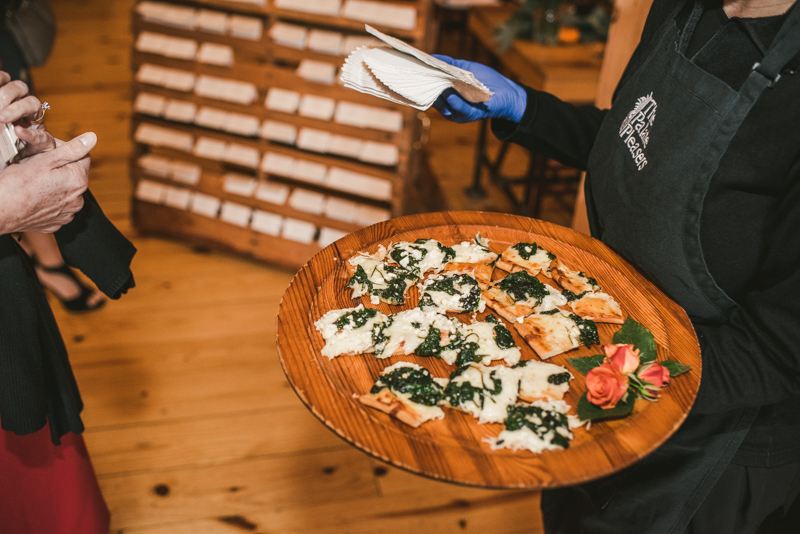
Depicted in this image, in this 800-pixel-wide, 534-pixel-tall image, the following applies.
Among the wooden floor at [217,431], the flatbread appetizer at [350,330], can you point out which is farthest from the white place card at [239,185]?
the flatbread appetizer at [350,330]

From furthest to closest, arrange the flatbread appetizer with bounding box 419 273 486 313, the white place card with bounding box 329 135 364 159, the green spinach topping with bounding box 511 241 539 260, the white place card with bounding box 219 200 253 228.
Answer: the white place card with bounding box 219 200 253 228
the white place card with bounding box 329 135 364 159
the green spinach topping with bounding box 511 241 539 260
the flatbread appetizer with bounding box 419 273 486 313

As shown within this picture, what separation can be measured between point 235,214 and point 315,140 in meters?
0.64

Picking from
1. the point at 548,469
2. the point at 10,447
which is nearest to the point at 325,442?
the point at 10,447

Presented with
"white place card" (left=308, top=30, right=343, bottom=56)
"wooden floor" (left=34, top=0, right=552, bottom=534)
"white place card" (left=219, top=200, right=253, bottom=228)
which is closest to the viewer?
"wooden floor" (left=34, top=0, right=552, bottom=534)

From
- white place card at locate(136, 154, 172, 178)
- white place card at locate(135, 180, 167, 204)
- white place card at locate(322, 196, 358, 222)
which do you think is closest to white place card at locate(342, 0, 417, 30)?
white place card at locate(322, 196, 358, 222)

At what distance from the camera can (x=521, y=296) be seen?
4.27 ft

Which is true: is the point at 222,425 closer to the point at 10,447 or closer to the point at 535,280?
the point at 10,447

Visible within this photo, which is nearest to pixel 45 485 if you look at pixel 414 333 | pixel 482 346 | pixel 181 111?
pixel 414 333

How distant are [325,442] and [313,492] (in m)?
0.23

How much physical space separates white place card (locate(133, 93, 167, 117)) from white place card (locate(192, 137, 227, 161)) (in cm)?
26

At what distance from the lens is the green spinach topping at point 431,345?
1.17 meters

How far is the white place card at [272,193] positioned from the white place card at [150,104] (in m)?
0.66

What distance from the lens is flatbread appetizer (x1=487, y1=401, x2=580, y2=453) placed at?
97 cm

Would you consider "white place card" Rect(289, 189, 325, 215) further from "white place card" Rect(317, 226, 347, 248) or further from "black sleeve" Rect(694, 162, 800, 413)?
"black sleeve" Rect(694, 162, 800, 413)
